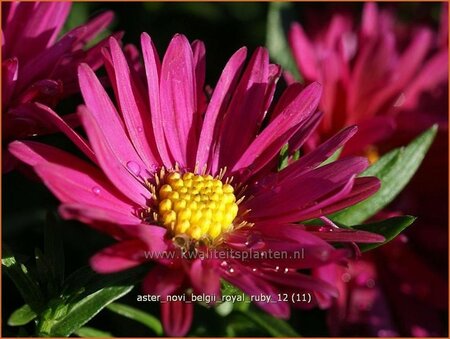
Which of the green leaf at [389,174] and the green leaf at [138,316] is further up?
the green leaf at [389,174]

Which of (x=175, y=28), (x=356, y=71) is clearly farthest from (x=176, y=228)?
(x=175, y=28)

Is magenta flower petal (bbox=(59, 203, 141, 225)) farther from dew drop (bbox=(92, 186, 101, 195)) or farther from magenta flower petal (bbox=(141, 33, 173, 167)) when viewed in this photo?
magenta flower petal (bbox=(141, 33, 173, 167))

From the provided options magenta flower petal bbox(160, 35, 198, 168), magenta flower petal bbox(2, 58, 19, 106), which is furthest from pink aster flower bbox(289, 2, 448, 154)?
magenta flower petal bbox(2, 58, 19, 106)

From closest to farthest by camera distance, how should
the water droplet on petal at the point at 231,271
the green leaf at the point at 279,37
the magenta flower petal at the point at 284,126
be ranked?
the water droplet on petal at the point at 231,271, the magenta flower petal at the point at 284,126, the green leaf at the point at 279,37

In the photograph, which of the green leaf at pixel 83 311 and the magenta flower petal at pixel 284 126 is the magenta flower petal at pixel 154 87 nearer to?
the magenta flower petal at pixel 284 126

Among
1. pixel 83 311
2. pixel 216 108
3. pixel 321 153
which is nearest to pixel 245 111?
pixel 216 108

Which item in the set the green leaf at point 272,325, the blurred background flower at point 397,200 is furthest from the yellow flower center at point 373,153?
the green leaf at point 272,325

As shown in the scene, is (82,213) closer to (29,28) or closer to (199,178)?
(199,178)

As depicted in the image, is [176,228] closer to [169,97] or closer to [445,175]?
[169,97]
